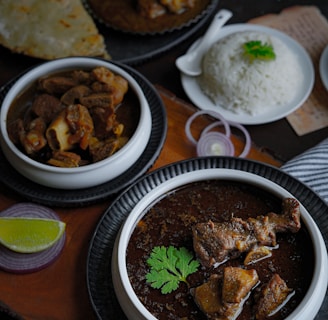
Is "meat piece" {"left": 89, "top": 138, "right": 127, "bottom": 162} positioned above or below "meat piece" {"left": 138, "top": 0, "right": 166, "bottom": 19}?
below

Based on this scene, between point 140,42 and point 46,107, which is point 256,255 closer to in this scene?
point 46,107

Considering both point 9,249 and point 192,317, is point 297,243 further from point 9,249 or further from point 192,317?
point 9,249

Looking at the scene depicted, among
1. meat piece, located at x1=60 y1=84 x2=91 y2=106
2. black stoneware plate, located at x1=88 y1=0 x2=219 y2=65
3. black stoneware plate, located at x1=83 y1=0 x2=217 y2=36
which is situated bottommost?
black stoneware plate, located at x1=88 y1=0 x2=219 y2=65

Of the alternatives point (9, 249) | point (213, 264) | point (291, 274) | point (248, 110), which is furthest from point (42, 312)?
point (248, 110)

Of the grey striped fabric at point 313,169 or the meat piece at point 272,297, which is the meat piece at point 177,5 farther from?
the meat piece at point 272,297

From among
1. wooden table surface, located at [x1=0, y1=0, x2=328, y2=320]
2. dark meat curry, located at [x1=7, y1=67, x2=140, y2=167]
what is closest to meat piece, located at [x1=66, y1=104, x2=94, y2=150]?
dark meat curry, located at [x1=7, y1=67, x2=140, y2=167]

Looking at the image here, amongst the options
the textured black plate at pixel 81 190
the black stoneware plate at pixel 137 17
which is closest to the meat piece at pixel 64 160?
the textured black plate at pixel 81 190

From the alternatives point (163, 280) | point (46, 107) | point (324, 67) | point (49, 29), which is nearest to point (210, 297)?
point (163, 280)

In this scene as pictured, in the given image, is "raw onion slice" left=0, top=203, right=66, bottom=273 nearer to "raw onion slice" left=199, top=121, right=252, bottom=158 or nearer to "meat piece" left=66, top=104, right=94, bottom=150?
"meat piece" left=66, top=104, right=94, bottom=150
